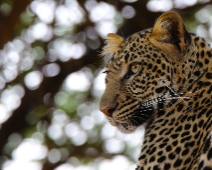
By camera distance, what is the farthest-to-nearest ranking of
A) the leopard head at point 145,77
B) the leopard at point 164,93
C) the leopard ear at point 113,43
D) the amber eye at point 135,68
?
the leopard ear at point 113,43 → the amber eye at point 135,68 → the leopard head at point 145,77 → the leopard at point 164,93

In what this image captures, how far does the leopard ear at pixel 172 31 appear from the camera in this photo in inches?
176

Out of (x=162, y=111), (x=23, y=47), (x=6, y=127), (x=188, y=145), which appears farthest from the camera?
(x=23, y=47)

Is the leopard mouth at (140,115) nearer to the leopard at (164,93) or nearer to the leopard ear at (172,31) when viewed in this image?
the leopard at (164,93)

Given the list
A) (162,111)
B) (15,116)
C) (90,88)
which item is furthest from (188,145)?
(90,88)

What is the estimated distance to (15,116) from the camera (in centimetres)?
786

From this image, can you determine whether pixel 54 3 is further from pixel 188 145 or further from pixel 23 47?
pixel 188 145

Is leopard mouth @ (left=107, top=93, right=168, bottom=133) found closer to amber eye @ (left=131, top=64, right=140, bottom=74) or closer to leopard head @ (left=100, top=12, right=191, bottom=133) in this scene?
leopard head @ (left=100, top=12, right=191, bottom=133)

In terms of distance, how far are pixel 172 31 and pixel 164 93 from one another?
0.45 metres

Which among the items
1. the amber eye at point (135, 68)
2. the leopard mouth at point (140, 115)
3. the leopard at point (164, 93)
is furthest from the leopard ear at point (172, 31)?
the leopard mouth at point (140, 115)

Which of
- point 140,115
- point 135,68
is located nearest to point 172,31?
point 135,68

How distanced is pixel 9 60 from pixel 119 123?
3847mm

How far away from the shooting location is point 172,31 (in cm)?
459

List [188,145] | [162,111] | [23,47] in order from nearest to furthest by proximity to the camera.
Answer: [188,145] → [162,111] → [23,47]

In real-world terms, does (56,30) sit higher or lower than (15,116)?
higher
